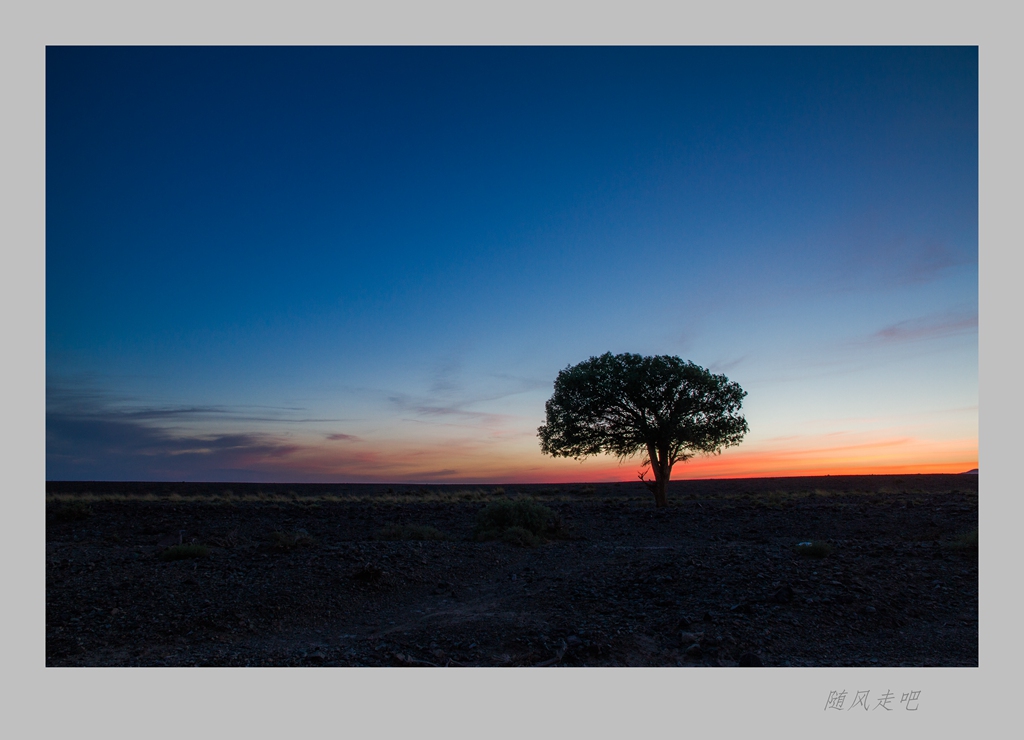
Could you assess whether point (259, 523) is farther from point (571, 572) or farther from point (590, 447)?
point (590, 447)

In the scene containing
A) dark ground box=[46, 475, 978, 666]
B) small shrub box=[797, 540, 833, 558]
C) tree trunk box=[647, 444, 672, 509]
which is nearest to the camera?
dark ground box=[46, 475, 978, 666]

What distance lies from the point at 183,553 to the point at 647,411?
2178 cm

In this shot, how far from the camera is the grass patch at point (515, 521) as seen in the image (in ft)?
56.0

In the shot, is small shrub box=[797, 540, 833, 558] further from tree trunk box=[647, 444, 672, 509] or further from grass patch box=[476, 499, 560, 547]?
tree trunk box=[647, 444, 672, 509]

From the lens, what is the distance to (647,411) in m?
29.8

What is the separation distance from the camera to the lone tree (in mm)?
29266

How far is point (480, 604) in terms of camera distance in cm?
1040

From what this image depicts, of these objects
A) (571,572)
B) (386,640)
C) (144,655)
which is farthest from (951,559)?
(144,655)

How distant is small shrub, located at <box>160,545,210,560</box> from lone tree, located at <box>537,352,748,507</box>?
64.4 feet

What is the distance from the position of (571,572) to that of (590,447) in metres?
18.5

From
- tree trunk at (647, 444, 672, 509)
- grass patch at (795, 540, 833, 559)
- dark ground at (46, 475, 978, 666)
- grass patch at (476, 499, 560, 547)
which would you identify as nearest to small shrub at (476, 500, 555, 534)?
grass patch at (476, 499, 560, 547)

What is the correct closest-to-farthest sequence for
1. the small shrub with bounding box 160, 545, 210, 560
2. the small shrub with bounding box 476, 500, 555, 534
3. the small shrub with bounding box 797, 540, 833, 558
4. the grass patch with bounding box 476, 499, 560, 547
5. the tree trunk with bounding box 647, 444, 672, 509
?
the small shrub with bounding box 797, 540, 833, 558
the small shrub with bounding box 160, 545, 210, 560
the grass patch with bounding box 476, 499, 560, 547
the small shrub with bounding box 476, 500, 555, 534
the tree trunk with bounding box 647, 444, 672, 509

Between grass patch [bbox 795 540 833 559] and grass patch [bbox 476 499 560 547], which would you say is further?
grass patch [bbox 476 499 560 547]

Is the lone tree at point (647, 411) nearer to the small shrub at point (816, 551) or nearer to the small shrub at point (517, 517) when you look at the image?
the small shrub at point (517, 517)
